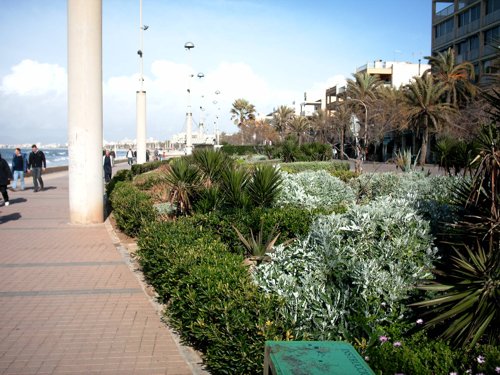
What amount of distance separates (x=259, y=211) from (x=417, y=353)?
16.6ft

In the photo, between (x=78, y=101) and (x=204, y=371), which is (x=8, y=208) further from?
(x=204, y=371)

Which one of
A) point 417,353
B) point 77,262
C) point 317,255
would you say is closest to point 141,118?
point 77,262

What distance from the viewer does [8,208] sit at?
15367 mm

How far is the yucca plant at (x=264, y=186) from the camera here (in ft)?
31.1

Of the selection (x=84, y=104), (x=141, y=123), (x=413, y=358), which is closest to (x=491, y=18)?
(x=141, y=123)

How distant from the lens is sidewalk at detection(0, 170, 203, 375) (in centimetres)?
452

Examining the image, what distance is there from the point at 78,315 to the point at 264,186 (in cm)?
457

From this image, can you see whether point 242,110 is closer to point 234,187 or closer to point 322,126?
point 322,126

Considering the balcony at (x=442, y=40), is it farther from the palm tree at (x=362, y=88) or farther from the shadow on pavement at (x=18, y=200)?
the shadow on pavement at (x=18, y=200)

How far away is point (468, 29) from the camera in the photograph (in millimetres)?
45188

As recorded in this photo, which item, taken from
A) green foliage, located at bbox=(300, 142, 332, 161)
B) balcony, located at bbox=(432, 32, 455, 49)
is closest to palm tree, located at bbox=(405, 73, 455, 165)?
balcony, located at bbox=(432, 32, 455, 49)

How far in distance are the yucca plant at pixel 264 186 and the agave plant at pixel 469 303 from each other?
560 centimetres

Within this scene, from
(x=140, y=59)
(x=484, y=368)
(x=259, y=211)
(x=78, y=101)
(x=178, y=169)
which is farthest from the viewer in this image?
(x=140, y=59)

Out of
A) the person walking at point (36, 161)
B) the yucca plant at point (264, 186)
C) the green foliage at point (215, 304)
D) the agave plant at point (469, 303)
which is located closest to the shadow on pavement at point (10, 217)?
the person walking at point (36, 161)
